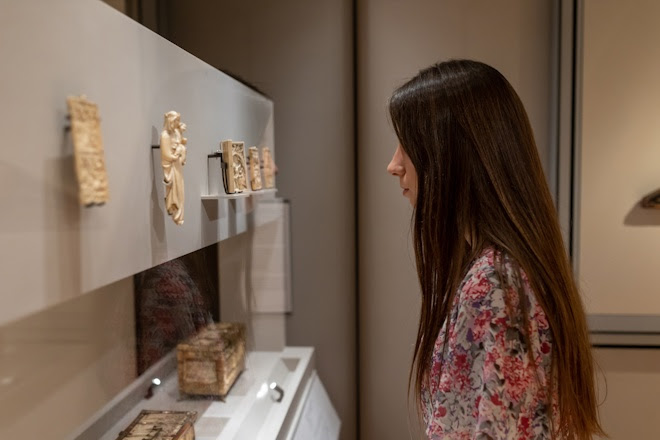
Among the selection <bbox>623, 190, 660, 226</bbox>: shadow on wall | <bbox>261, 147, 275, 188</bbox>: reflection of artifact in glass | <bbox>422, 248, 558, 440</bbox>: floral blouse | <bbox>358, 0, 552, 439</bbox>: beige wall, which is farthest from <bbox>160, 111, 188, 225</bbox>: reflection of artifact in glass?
<bbox>623, 190, 660, 226</bbox>: shadow on wall

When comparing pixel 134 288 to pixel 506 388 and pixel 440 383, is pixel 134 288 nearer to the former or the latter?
pixel 440 383

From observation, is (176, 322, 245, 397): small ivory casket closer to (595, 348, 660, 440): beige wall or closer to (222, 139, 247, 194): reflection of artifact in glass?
(222, 139, 247, 194): reflection of artifact in glass

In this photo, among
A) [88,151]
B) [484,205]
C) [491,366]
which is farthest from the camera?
[484,205]

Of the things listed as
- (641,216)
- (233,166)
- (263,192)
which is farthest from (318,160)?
(641,216)

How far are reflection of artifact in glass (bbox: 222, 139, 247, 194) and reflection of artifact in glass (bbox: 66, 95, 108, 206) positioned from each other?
646mm

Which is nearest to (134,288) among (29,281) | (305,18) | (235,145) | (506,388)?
(235,145)

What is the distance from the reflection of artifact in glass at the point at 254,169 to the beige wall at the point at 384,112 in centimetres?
60

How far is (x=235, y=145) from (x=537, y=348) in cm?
94

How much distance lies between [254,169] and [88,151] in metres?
1.03

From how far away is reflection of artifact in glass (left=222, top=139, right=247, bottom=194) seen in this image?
161 cm

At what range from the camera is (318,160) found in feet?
8.16

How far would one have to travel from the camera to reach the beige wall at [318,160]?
232cm

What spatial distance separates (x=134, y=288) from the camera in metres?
1.43

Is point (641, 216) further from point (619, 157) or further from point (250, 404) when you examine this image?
point (250, 404)
